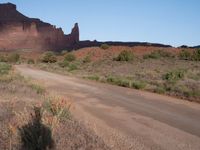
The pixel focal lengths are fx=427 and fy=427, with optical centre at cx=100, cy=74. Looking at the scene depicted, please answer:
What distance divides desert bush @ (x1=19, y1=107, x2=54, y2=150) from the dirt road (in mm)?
1232

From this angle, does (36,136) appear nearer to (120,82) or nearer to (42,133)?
(42,133)

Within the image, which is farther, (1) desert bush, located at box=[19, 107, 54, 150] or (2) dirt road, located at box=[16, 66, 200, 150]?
(2) dirt road, located at box=[16, 66, 200, 150]

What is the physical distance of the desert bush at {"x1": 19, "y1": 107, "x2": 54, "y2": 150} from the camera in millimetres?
7309

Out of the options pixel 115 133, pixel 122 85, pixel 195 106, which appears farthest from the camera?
pixel 122 85

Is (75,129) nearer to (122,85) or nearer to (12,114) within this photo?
(12,114)

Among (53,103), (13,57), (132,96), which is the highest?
(53,103)

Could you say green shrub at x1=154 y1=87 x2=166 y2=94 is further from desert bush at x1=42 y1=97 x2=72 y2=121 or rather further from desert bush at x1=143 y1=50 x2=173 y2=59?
desert bush at x1=143 y1=50 x2=173 y2=59

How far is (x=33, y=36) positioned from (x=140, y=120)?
11954cm

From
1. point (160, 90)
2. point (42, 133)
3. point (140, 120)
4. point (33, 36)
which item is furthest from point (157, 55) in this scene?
point (33, 36)

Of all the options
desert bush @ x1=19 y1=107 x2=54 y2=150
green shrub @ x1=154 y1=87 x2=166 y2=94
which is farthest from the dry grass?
green shrub @ x1=154 y1=87 x2=166 y2=94

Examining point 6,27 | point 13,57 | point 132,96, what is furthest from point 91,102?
point 6,27

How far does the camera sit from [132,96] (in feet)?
61.1

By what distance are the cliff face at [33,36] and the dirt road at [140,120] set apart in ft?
361

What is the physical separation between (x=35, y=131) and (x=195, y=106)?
9.26 m
